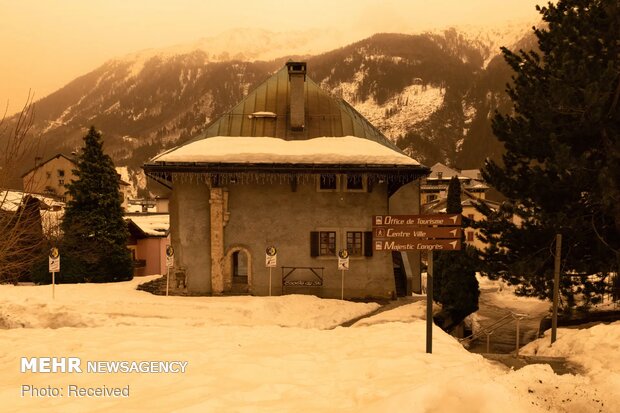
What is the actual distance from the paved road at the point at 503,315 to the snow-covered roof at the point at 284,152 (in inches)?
361

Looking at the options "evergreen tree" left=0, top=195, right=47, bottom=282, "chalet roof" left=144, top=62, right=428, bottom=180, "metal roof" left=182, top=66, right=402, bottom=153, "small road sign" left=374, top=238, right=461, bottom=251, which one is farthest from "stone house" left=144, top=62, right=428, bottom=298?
"small road sign" left=374, top=238, right=461, bottom=251

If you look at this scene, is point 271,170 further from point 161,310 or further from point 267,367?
point 267,367

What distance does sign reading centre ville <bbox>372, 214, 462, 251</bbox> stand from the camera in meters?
7.21

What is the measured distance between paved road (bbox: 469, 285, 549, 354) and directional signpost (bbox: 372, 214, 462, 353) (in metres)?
12.0

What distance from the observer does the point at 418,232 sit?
730cm

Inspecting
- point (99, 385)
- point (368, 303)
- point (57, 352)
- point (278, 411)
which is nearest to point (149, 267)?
point (368, 303)

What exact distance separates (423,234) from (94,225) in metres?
25.0

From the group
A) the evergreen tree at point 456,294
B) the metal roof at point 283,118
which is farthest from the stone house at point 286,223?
the evergreen tree at point 456,294

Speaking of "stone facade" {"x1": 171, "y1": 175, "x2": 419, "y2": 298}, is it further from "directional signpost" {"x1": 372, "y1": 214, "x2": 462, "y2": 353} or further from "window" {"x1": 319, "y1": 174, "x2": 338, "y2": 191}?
"directional signpost" {"x1": 372, "y1": 214, "x2": 462, "y2": 353}

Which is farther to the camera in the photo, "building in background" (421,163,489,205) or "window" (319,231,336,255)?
"building in background" (421,163,489,205)

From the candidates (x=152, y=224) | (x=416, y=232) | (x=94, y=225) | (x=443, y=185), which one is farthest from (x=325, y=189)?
(x=443, y=185)

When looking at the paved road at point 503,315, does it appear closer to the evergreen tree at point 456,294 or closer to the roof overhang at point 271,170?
the evergreen tree at point 456,294

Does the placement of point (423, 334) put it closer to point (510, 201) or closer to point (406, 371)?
point (406, 371)

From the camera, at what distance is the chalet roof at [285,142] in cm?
1571
